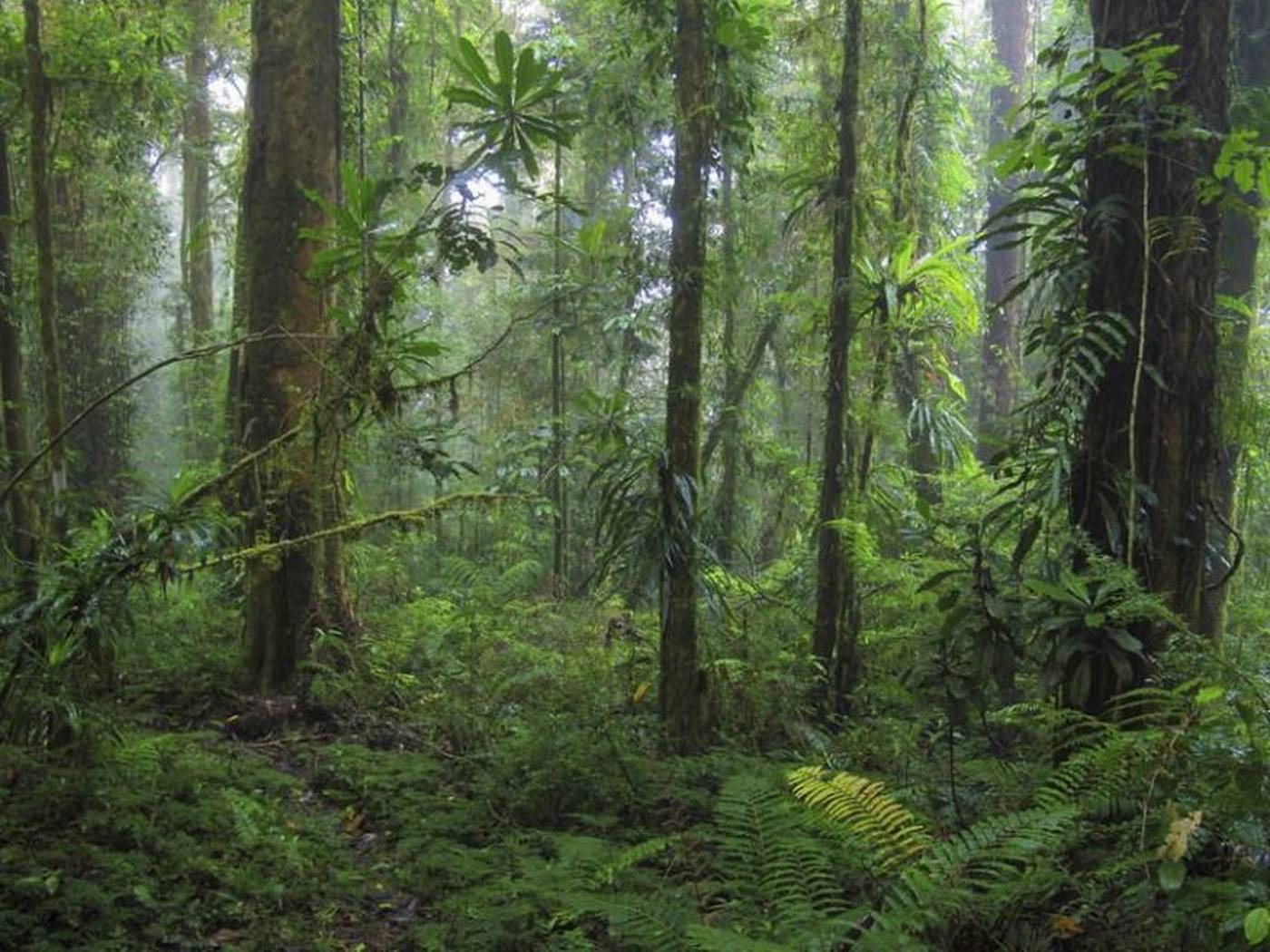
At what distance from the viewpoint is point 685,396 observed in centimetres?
539

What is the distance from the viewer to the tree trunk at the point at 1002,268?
44.9 feet

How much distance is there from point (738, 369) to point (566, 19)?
7484mm

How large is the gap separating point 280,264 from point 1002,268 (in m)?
11.9

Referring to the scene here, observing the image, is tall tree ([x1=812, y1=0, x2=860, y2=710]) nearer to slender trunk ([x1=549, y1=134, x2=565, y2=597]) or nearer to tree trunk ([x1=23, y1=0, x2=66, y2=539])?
slender trunk ([x1=549, y1=134, x2=565, y2=597])

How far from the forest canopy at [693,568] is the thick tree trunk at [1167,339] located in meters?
0.02

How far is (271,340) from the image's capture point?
6.25 meters

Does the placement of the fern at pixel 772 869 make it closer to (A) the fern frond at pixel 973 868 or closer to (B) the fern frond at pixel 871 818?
(B) the fern frond at pixel 871 818

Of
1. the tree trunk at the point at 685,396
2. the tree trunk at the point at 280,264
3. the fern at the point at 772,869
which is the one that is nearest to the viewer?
the fern at the point at 772,869

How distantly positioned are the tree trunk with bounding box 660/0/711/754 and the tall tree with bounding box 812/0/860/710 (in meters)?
1.06

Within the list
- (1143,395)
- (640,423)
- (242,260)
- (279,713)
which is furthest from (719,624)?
(242,260)

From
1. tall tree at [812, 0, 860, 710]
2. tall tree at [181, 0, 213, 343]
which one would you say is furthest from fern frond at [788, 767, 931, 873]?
tall tree at [181, 0, 213, 343]

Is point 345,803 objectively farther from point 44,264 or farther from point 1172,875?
point 1172,875

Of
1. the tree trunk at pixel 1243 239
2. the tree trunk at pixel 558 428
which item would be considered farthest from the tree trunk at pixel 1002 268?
the tree trunk at pixel 558 428

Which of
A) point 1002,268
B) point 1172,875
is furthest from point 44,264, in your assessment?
point 1002,268
